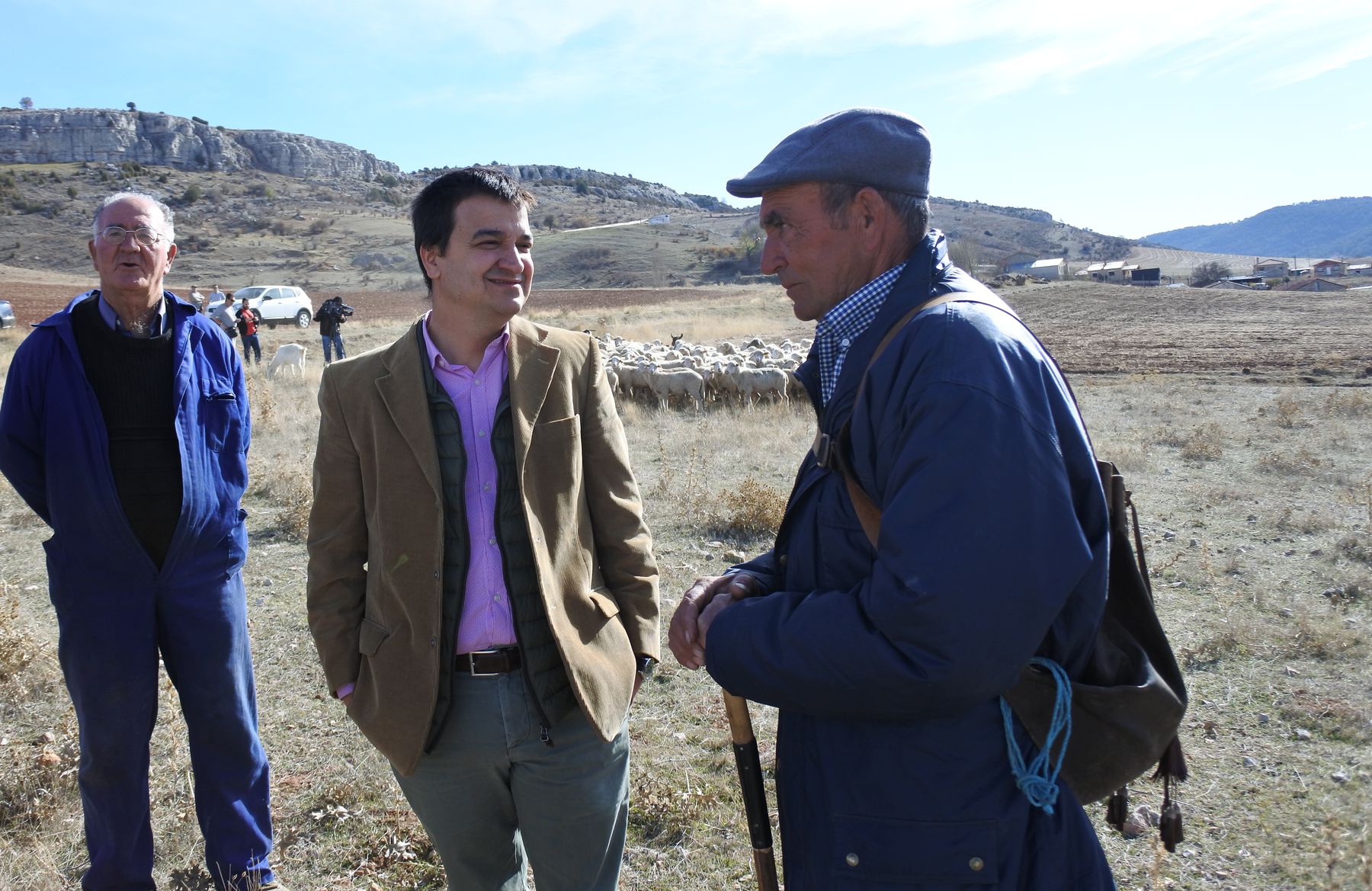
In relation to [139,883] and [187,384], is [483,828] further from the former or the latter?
[187,384]

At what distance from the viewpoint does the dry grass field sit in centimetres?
326

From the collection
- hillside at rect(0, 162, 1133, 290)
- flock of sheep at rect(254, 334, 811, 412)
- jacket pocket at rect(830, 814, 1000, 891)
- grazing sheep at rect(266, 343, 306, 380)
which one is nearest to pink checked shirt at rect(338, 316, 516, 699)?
jacket pocket at rect(830, 814, 1000, 891)

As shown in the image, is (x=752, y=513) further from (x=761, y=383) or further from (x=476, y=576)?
(x=761, y=383)

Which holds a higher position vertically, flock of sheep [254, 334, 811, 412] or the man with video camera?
the man with video camera

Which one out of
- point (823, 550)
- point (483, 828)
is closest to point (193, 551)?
point (483, 828)

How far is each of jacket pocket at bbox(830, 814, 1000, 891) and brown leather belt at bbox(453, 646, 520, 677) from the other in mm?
1031

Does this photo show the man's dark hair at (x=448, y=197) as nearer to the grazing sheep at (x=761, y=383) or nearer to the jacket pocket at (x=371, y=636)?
the jacket pocket at (x=371, y=636)

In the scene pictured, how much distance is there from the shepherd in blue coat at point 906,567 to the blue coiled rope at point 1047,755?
0.07 ft

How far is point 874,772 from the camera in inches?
58.2

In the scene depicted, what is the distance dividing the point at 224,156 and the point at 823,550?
459 ft

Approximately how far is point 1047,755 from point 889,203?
995 millimetres

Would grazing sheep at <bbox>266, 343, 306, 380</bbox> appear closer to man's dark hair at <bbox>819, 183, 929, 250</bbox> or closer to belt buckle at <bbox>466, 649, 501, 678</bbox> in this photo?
belt buckle at <bbox>466, 649, 501, 678</bbox>

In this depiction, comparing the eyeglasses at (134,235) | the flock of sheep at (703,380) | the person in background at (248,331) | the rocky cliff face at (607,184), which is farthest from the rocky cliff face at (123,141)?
the eyeglasses at (134,235)

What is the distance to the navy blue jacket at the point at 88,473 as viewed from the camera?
9.04ft
